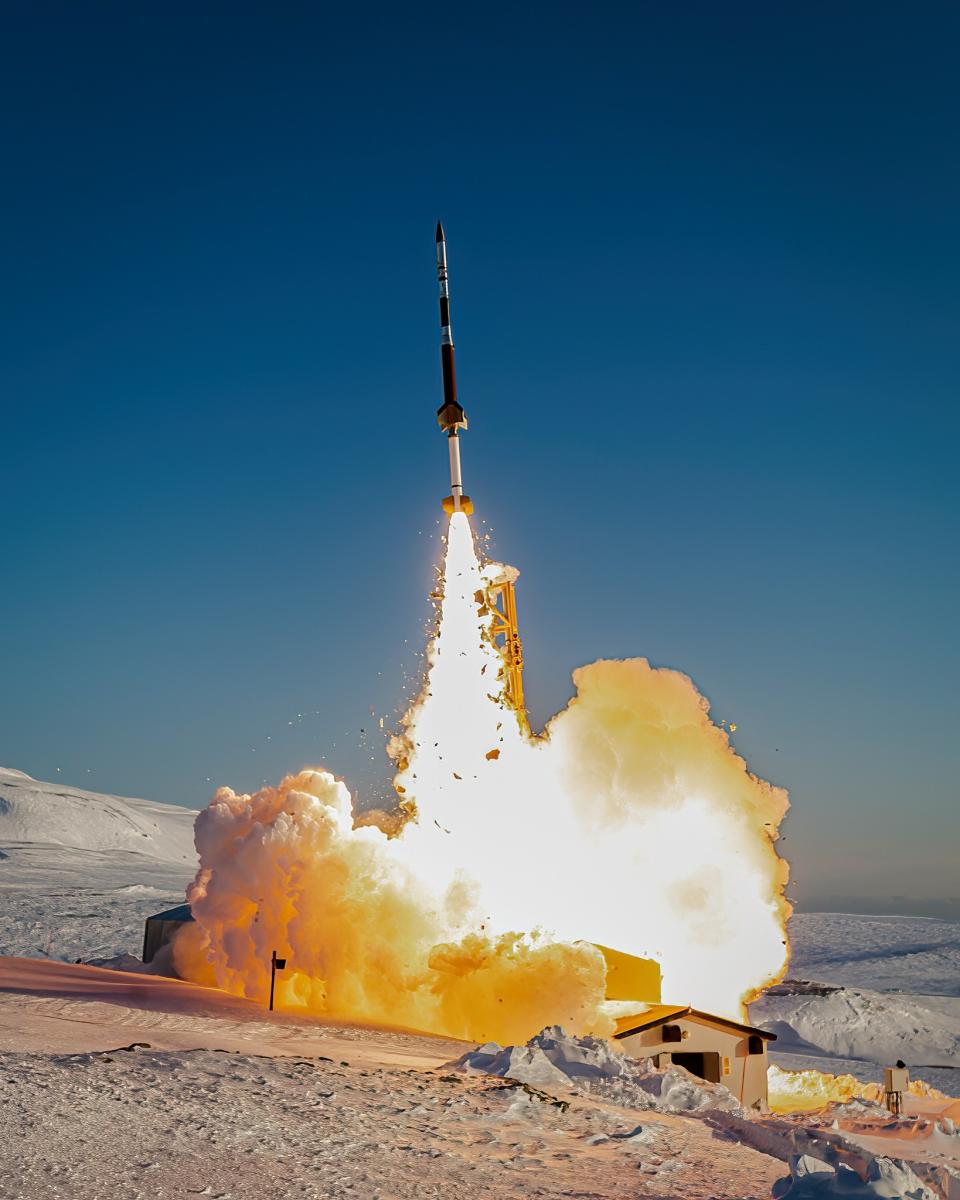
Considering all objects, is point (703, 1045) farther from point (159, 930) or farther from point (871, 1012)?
point (871, 1012)

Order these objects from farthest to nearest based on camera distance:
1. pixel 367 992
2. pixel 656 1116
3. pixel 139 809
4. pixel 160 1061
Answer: pixel 139 809
pixel 367 992
pixel 656 1116
pixel 160 1061

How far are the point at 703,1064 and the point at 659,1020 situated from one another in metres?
2.29

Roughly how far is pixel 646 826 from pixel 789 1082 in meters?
9.65

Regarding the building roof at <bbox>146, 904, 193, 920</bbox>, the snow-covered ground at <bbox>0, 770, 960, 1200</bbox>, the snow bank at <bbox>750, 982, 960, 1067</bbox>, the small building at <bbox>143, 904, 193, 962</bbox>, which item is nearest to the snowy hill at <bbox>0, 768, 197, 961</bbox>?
the building roof at <bbox>146, 904, 193, 920</bbox>

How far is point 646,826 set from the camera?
39.1 m

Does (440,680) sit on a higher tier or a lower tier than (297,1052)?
higher

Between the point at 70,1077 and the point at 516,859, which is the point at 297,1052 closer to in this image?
the point at 70,1077

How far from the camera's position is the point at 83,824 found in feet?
494

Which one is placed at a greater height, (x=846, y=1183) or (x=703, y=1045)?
(x=703, y=1045)

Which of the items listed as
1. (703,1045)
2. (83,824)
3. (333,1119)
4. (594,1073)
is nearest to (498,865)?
(703,1045)

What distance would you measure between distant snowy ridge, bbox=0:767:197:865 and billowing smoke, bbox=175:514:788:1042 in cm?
10696

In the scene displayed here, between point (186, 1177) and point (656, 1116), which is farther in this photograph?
point (656, 1116)

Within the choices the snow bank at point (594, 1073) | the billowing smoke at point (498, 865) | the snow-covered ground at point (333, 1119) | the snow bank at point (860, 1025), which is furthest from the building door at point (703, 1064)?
the snow bank at point (860, 1025)

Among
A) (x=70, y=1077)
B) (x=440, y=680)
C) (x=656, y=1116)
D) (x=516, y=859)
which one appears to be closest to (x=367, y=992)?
(x=516, y=859)
